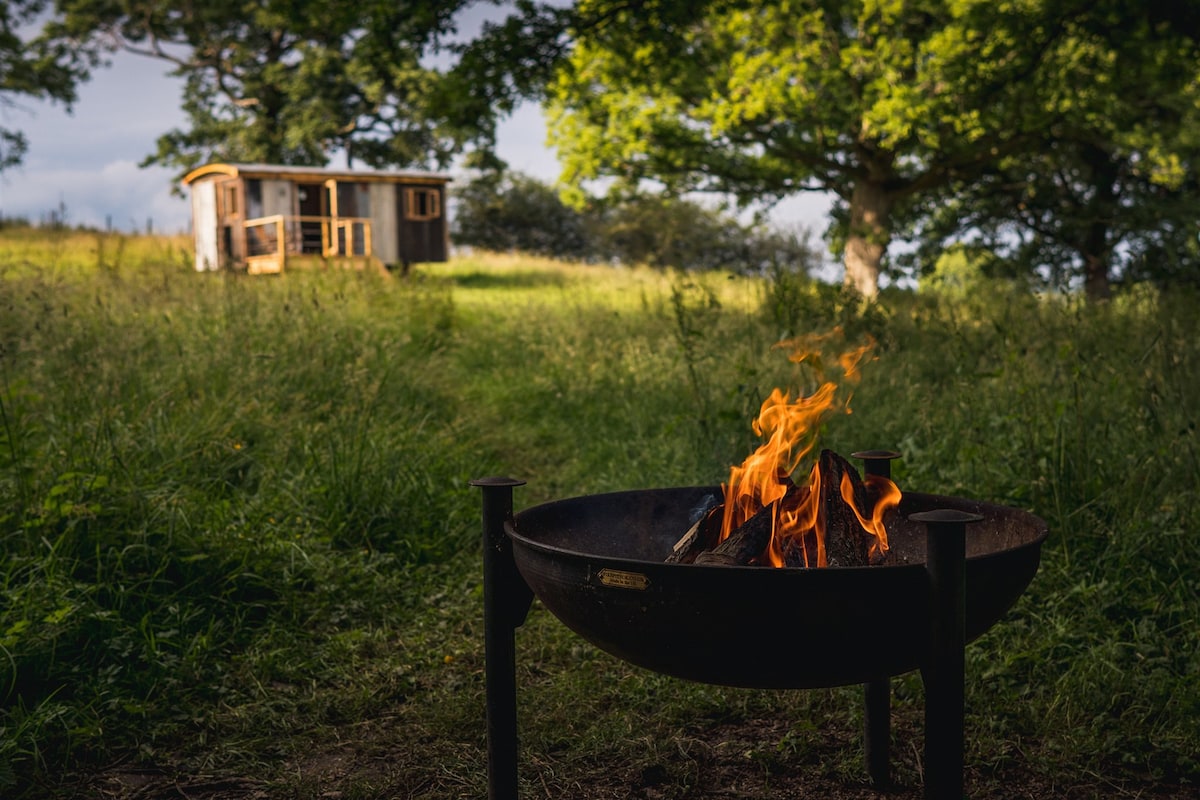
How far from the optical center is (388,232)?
22.7m

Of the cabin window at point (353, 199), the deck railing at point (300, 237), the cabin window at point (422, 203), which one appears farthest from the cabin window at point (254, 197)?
the cabin window at point (422, 203)

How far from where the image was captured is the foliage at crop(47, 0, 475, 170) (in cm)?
2762

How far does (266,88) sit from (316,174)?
880 cm

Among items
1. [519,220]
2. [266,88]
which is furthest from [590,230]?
[266,88]

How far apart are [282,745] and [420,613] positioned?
1.23m

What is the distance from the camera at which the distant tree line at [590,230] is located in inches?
1366

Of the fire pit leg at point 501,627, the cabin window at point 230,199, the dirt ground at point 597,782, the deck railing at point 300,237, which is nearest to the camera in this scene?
the fire pit leg at point 501,627

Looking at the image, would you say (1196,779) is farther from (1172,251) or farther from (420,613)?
(1172,251)

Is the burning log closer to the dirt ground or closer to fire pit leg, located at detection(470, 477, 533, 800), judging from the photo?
fire pit leg, located at detection(470, 477, 533, 800)

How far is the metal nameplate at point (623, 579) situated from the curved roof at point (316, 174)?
21606 millimetres

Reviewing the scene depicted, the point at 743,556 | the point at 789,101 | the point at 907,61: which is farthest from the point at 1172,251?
the point at 743,556

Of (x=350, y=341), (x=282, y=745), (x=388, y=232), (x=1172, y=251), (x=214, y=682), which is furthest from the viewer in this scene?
(x=388, y=232)

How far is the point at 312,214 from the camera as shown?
82.4 ft

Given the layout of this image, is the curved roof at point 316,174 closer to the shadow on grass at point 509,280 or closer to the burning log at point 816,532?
the shadow on grass at point 509,280
